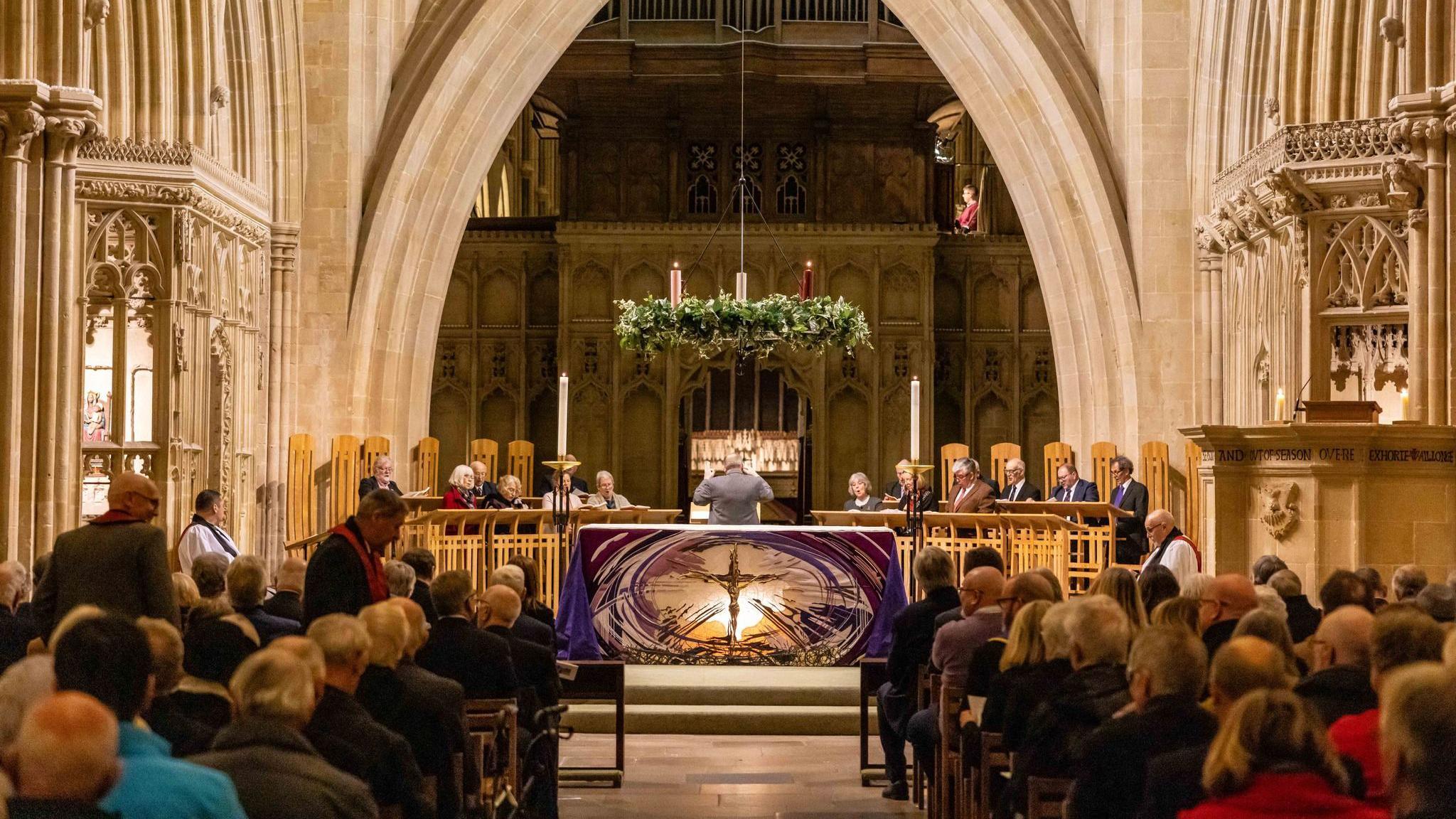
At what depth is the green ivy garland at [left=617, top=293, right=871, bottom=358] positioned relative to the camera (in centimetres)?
1141

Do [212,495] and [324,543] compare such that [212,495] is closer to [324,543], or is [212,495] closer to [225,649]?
[324,543]

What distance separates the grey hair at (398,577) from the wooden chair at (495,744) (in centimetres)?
93

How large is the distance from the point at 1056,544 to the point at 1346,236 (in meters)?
2.58

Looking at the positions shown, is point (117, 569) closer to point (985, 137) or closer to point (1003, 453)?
point (1003, 453)

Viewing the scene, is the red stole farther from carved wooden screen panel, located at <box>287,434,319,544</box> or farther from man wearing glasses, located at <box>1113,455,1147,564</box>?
carved wooden screen panel, located at <box>287,434,319,544</box>

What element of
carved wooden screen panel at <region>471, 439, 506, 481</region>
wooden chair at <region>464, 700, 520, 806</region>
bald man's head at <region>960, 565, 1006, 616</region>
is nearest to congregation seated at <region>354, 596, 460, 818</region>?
wooden chair at <region>464, 700, 520, 806</region>

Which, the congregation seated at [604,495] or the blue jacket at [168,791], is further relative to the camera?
the congregation seated at [604,495]

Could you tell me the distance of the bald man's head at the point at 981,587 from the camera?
6.36 metres

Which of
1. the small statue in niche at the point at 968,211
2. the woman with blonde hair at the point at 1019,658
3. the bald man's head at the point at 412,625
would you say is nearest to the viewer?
the bald man's head at the point at 412,625

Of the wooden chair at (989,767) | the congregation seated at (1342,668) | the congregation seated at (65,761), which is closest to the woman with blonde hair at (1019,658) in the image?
the wooden chair at (989,767)

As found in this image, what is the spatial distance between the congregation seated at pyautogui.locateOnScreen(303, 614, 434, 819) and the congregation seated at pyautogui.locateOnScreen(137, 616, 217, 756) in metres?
0.29

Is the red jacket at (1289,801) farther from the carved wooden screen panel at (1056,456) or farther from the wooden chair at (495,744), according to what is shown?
the carved wooden screen panel at (1056,456)

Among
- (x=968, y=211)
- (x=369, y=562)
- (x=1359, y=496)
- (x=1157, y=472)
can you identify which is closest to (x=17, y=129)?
(x=369, y=562)

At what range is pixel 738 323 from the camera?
11406 millimetres
